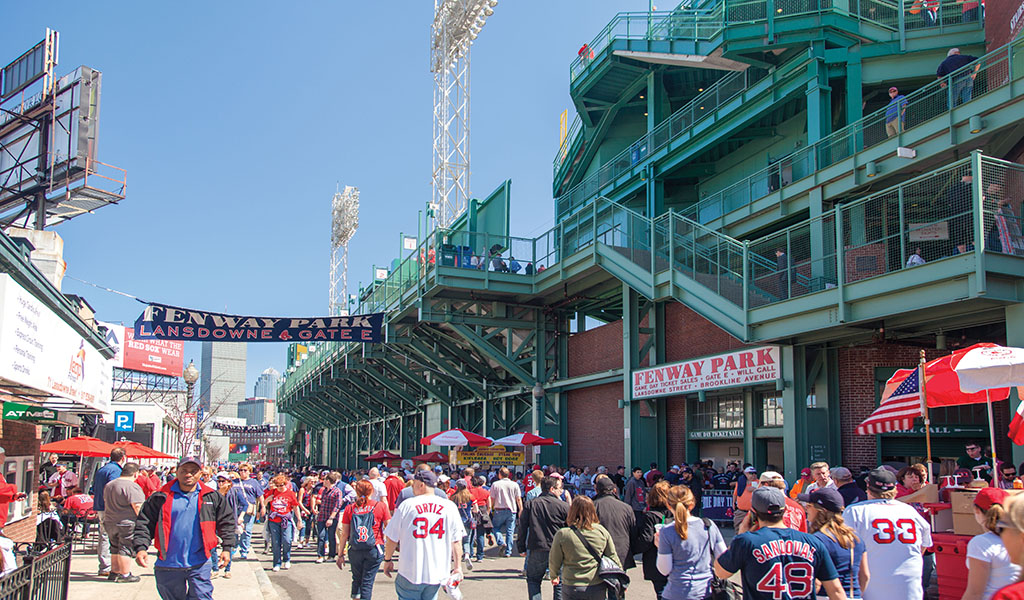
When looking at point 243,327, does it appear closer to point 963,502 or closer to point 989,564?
point 963,502

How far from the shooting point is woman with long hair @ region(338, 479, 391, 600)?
30.8 feet

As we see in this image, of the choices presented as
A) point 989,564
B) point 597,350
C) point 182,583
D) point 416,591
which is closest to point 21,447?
point 182,583

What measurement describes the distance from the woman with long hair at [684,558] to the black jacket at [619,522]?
1.45 m

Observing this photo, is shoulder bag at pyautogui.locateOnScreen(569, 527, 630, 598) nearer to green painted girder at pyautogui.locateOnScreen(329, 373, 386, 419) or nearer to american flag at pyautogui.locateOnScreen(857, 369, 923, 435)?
american flag at pyautogui.locateOnScreen(857, 369, 923, 435)

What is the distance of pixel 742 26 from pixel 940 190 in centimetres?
1061

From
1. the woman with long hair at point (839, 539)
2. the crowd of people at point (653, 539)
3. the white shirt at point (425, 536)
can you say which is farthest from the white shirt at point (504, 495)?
the woman with long hair at point (839, 539)

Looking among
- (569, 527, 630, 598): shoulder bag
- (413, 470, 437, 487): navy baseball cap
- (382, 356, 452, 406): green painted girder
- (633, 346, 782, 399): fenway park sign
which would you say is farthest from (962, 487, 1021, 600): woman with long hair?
(382, 356, 452, 406): green painted girder

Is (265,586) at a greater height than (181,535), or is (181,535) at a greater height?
(181,535)

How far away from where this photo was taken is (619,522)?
797 centimetres

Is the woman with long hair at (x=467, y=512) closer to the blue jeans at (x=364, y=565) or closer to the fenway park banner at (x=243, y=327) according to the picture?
the blue jeans at (x=364, y=565)

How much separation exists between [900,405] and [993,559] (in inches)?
289

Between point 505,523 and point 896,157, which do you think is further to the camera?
point 896,157

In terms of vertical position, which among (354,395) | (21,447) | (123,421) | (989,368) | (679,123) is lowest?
(21,447)

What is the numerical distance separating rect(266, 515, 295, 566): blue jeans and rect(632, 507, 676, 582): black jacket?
25.3 ft
